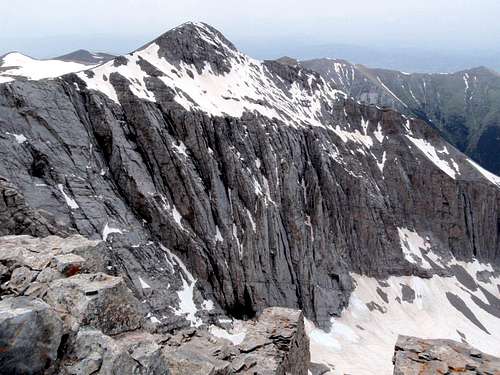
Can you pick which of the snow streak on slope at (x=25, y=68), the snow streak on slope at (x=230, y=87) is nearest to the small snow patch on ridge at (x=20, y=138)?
the snow streak on slope at (x=230, y=87)

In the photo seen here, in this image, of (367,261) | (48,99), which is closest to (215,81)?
(48,99)

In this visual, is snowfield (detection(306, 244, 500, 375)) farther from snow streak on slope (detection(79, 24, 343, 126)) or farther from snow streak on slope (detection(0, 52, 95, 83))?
snow streak on slope (detection(0, 52, 95, 83))

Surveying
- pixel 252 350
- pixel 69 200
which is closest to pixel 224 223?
pixel 69 200

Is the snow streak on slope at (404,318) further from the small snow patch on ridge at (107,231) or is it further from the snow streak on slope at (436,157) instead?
the small snow patch on ridge at (107,231)

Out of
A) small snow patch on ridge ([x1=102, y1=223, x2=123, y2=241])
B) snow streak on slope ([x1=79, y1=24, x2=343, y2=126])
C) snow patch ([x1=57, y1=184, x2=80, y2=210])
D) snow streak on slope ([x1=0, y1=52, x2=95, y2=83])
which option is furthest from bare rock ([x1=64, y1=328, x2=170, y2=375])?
snow streak on slope ([x1=0, y1=52, x2=95, y2=83])

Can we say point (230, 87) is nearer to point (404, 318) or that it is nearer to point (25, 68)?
point (25, 68)

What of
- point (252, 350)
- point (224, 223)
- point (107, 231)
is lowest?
point (224, 223)
